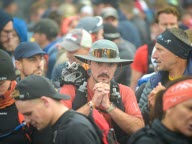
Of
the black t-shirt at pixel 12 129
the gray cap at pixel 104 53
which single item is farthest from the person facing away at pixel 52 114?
the gray cap at pixel 104 53

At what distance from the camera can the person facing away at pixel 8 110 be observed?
286 inches

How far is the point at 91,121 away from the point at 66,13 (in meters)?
11.0

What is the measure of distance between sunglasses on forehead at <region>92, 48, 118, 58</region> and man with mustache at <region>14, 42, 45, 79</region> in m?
1.62

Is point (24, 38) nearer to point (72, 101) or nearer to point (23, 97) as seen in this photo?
point (72, 101)

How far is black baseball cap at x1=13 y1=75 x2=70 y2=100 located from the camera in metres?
6.15

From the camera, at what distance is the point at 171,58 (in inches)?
307

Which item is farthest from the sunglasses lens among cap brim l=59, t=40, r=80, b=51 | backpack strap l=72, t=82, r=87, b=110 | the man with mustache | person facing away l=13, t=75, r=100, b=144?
cap brim l=59, t=40, r=80, b=51

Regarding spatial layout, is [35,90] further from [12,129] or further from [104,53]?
[104,53]

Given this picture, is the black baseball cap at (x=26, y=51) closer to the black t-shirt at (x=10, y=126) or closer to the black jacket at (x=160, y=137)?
the black t-shirt at (x=10, y=126)

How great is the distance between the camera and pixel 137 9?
56.1ft

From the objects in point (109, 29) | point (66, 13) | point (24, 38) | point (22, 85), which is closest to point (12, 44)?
point (24, 38)

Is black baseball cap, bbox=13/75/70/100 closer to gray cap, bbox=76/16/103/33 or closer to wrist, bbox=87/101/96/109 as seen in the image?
wrist, bbox=87/101/96/109

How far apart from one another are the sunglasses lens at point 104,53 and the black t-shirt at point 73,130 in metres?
1.50

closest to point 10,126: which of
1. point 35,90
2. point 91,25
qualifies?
point 35,90
